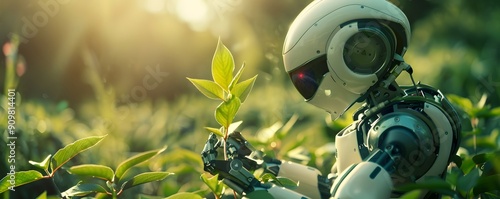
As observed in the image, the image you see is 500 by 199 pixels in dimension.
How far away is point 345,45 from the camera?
1877mm

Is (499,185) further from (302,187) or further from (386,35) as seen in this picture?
(302,187)

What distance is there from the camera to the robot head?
6.15 ft

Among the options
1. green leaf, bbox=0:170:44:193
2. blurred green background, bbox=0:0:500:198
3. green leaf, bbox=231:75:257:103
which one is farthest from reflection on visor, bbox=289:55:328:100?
blurred green background, bbox=0:0:500:198

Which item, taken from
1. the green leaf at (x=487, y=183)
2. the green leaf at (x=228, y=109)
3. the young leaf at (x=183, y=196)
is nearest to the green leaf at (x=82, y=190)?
the young leaf at (x=183, y=196)

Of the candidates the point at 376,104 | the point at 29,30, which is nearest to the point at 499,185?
the point at 376,104

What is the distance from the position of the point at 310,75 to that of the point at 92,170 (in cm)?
72

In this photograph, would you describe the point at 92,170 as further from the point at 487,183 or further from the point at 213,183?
the point at 487,183

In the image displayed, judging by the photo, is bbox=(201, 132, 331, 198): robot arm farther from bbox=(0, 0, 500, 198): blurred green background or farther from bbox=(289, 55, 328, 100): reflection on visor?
bbox=(0, 0, 500, 198): blurred green background

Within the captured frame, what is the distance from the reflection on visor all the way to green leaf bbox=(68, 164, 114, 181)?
668 mm

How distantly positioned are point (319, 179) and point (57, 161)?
0.97 meters

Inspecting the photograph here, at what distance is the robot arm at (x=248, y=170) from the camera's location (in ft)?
5.62

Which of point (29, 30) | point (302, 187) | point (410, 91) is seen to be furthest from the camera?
point (29, 30)

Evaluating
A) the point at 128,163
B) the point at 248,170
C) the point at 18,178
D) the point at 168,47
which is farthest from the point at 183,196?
the point at 168,47

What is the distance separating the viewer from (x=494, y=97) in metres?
4.34
